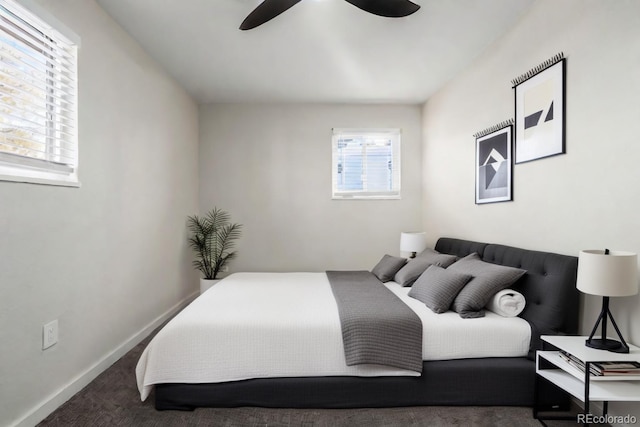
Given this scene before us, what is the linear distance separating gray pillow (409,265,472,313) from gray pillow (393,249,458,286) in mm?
491

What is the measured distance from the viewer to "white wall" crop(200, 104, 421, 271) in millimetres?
5070

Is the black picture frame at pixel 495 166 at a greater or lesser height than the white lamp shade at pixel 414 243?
greater

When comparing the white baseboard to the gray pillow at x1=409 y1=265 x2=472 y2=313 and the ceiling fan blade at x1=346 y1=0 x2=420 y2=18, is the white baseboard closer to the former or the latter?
the gray pillow at x1=409 y1=265 x2=472 y2=313

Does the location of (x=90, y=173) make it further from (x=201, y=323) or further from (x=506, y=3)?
(x=506, y=3)

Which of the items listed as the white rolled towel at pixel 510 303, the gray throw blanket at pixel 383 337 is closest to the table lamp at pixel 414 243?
the white rolled towel at pixel 510 303

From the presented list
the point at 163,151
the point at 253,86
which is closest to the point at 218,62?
the point at 253,86

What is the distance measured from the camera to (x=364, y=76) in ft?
13.2

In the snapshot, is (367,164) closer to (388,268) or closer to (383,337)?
(388,268)

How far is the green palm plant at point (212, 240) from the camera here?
4.72 metres

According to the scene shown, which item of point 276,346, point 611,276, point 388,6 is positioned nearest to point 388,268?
point 276,346

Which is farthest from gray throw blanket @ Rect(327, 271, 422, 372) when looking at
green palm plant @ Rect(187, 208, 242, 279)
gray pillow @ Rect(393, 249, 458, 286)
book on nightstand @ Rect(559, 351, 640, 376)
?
green palm plant @ Rect(187, 208, 242, 279)

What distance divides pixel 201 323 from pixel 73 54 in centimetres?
187

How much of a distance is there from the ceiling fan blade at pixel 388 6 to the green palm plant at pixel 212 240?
328 cm

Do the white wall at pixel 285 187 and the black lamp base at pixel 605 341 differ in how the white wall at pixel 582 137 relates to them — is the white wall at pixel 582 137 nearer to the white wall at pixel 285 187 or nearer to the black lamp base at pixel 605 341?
the black lamp base at pixel 605 341
